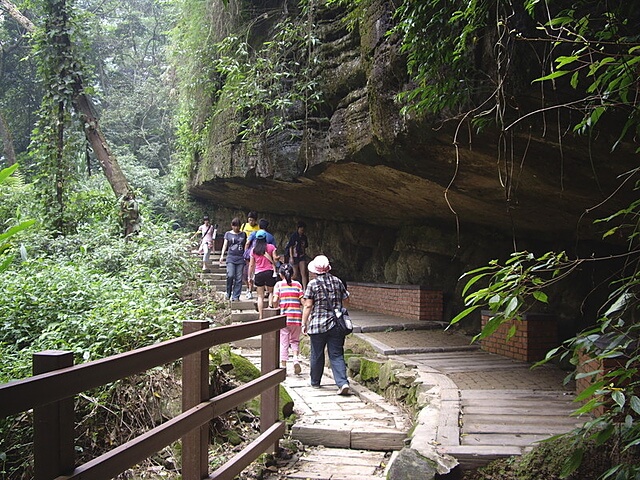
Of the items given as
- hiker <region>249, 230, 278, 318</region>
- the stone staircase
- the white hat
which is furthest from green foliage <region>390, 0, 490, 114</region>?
hiker <region>249, 230, 278, 318</region>

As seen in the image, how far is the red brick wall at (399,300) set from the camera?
1109 centimetres

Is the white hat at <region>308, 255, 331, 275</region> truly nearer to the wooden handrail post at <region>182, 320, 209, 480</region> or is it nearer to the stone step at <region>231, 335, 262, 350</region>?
the stone step at <region>231, 335, 262, 350</region>

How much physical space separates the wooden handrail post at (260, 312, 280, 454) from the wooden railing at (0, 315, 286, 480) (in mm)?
12

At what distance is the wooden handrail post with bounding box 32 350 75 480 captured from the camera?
2.06 meters

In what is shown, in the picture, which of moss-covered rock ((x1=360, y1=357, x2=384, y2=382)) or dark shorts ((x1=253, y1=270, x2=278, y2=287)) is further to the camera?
dark shorts ((x1=253, y1=270, x2=278, y2=287))

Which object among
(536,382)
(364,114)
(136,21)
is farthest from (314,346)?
(136,21)

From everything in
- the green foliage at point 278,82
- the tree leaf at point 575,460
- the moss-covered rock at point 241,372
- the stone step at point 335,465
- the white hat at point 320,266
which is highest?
the green foliage at point 278,82

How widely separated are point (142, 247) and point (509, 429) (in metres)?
8.57

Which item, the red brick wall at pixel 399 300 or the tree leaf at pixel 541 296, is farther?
the red brick wall at pixel 399 300

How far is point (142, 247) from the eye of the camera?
11.3 meters

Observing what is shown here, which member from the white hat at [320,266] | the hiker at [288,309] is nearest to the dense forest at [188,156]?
the hiker at [288,309]

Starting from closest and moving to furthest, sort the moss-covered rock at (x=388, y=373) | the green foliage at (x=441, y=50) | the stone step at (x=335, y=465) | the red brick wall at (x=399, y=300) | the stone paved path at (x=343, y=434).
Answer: the stone step at (x=335, y=465) < the stone paved path at (x=343, y=434) < the green foliage at (x=441, y=50) < the moss-covered rock at (x=388, y=373) < the red brick wall at (x=399, y=300)

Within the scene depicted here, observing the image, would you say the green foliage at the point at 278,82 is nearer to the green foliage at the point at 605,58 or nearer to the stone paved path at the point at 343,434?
the stone paved path at the point at 343,434

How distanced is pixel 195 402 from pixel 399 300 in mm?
8764
